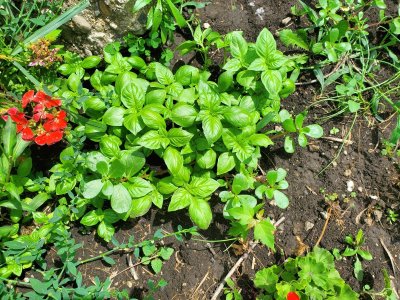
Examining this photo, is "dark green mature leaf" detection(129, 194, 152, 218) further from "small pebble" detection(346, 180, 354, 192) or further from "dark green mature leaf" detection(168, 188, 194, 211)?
"small pebble" detection(346, 180, 354, 192)

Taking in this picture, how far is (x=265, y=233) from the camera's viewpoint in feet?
6.93

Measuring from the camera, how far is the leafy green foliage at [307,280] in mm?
2154

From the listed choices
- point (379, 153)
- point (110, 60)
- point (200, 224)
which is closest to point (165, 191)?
point (200, 224)

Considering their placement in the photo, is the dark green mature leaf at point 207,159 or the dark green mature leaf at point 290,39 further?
the dark green mature leaf at point 290,39

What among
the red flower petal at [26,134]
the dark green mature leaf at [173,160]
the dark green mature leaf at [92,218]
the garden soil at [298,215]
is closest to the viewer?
the red flower petal at [26,134]

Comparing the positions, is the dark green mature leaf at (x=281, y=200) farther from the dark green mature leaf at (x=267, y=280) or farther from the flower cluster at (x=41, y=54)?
the flower cluster at (x=41, y=54)

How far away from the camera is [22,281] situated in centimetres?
220

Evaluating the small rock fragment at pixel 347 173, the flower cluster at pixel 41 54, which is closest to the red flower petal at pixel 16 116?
the flower cluster at pixel 41 54

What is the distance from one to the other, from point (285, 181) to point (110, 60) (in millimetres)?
1140

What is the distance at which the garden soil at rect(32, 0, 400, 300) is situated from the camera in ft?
7.60

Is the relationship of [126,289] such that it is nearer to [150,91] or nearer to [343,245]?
[150,91]

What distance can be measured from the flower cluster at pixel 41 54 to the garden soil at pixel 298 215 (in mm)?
905

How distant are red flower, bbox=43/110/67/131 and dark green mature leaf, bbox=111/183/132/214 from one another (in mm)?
392

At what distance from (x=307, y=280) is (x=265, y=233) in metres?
0.34
